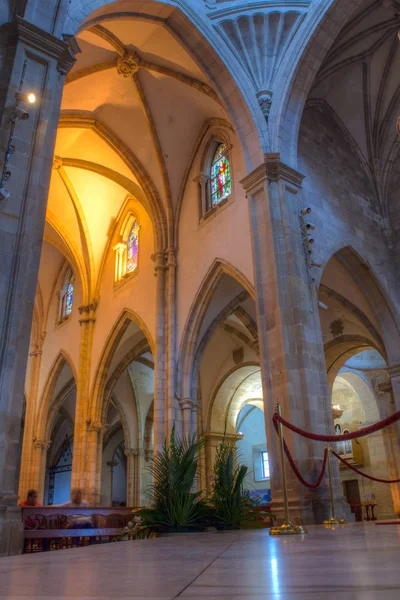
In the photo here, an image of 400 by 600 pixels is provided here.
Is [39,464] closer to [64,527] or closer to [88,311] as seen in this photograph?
[88,311]

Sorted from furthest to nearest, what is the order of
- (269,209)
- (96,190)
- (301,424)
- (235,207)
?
(96,190), (235,207), (269,209), (301,424)

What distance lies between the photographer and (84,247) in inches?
703

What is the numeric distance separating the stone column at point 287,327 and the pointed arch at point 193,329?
2705 millimetres

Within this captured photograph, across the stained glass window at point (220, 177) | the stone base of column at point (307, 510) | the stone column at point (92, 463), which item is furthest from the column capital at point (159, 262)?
the stone base of column at point (307, 510)

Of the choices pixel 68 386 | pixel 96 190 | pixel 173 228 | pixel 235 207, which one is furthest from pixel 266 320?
pixel 68 386

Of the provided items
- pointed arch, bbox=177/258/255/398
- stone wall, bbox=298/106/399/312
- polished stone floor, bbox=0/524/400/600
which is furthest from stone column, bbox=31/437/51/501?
polished stone floor, bbox=0/524/400/600

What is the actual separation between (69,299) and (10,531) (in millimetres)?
16026

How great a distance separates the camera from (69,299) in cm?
2030

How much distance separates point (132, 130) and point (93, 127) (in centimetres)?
111

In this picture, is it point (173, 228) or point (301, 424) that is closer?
point (301, 424)

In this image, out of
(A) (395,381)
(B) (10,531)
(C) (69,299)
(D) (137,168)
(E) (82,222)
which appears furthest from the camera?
(C) (69,299)

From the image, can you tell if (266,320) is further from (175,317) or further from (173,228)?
(173,228)

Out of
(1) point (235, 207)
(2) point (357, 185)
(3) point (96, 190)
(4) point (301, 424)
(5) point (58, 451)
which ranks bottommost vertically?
(4) point (301, 424)

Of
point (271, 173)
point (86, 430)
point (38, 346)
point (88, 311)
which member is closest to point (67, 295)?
point (38, 346)
